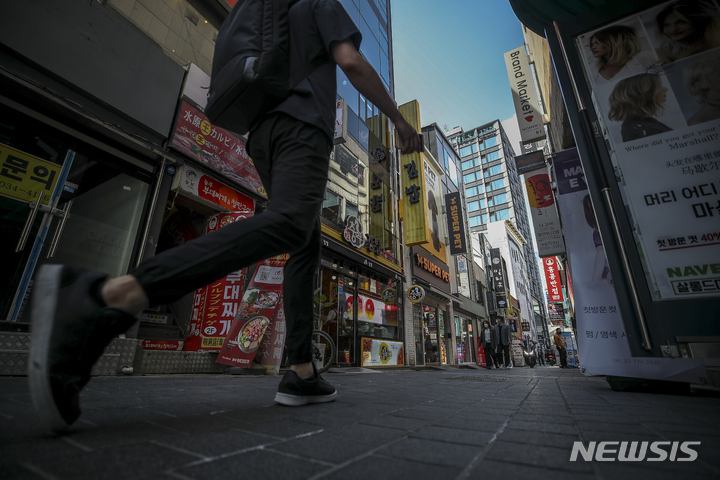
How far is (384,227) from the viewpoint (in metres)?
12.5

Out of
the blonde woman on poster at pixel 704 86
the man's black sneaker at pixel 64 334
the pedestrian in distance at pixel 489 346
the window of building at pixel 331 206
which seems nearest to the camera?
the man's black sneaker at pixel 64 334

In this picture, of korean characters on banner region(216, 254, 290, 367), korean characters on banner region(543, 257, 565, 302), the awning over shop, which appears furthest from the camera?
korean characters on banner region(543, 257, 565, 302)

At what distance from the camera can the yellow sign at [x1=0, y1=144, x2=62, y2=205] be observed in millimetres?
3625

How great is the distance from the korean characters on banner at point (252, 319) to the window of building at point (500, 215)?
170 feet

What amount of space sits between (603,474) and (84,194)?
5799 mm

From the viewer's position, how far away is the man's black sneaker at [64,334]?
77 cm

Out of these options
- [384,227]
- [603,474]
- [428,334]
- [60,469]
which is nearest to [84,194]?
[60,469]

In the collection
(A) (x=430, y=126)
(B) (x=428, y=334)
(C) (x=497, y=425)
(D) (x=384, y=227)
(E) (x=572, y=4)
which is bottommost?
(C) (x=497, y=425)

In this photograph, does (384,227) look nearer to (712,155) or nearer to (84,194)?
(84,194)

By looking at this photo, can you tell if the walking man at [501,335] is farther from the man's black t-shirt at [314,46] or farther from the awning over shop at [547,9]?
the man's black t-shirt at [314,46]

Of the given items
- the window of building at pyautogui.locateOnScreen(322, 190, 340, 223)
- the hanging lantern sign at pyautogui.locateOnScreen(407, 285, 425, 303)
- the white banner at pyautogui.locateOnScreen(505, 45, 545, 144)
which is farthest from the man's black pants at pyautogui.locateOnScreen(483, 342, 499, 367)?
the window of building at pyautogui.locateOnScreen(322, 190, 340, 223)

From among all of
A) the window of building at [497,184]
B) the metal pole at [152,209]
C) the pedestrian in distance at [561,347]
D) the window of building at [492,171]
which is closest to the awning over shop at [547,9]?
the metal pole at [152,209]

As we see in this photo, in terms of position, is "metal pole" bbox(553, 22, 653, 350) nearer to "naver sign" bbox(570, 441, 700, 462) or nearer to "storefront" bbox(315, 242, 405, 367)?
"naver sign" bbox(570, 441, 700, 462)

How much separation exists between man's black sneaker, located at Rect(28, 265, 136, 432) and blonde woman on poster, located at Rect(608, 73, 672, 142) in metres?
3.52
